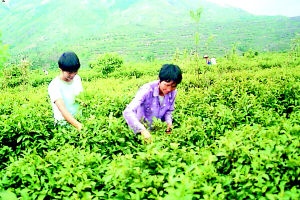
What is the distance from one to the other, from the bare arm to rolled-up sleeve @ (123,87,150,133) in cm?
62

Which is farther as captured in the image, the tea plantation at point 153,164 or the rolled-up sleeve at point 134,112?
the rolled-up sleeve at point 134,112

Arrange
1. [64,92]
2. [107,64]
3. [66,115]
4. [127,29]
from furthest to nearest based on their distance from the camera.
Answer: [127,29] < [107,64] < [64,92] < [66,115]

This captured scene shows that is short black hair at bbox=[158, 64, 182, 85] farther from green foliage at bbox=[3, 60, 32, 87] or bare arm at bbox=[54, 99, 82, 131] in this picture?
green foliage at bbox=[3, 60, 32, 87]

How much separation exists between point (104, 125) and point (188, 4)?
168 meters

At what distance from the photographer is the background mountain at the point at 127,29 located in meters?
66.3

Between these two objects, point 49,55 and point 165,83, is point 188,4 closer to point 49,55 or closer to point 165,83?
point 49,55

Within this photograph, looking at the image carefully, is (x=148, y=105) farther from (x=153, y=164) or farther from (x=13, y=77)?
(x=13, y=77)

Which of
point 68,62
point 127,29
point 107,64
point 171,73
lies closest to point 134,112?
point 171,73

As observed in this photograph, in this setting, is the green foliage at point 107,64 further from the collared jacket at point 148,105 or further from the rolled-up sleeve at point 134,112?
the rolled-up sleeve at point 134,112

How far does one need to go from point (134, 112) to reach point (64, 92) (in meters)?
1.15

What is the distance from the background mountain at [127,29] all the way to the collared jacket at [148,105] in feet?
118

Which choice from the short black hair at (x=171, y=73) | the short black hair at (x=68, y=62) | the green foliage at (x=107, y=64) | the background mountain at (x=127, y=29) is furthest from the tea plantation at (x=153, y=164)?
the background mountain at (x=127, y=29)

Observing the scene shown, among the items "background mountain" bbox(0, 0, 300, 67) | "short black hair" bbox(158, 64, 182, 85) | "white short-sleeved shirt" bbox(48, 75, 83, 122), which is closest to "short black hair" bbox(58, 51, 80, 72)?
"white short-sleeved shirt" bbox(48, 75, 83, 122)

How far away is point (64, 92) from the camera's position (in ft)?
10.7
